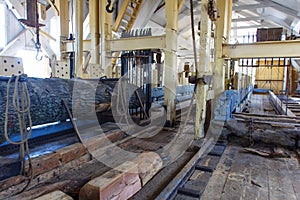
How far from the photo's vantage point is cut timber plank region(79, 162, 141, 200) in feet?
5.11

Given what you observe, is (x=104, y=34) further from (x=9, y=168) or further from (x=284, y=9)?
(x=284, y=9)

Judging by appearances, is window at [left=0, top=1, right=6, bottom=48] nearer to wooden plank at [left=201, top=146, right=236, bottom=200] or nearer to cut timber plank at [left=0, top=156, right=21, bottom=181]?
cut timber plank at [left=0, top=156, right=21, bottom=181]

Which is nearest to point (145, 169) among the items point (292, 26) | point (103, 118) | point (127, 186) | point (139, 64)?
point (127, 186)

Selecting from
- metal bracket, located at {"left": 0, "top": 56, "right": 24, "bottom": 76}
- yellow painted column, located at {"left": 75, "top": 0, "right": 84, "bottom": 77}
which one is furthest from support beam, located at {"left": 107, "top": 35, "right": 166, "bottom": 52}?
metal bracket, located at {"left": 0, "top": 56, "right": 24, "bottom": 76}

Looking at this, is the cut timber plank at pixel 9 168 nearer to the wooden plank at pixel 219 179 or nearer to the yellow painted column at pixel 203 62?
the wooden plank at pixel 219 179

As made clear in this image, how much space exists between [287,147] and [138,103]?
2438mm

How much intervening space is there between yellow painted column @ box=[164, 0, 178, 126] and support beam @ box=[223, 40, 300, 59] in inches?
36.4

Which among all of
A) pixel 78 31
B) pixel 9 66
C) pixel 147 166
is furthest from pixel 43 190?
pixel 78 31

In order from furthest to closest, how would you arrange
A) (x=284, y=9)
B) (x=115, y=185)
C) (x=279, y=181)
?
(x=284, y=9), (x=279, y=181), (x=115, y=185)

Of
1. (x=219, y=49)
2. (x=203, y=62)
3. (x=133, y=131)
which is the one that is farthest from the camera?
(x=219, y=49)

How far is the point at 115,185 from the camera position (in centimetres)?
168

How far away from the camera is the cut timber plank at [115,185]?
1.56 meters

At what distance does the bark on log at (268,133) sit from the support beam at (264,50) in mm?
1227

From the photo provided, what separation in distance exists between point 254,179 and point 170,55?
97.8 inches
